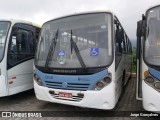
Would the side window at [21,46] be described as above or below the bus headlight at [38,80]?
above

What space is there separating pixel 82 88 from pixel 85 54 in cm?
84

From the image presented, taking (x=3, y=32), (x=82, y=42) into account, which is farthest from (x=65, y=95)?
(x=3, y=32)

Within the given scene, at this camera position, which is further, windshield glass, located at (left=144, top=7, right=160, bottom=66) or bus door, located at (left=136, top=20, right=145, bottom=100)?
bus door, located at (left=136, top=20, right=145, bottom=100)

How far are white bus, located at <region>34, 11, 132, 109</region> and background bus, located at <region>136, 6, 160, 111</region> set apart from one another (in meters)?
0.65

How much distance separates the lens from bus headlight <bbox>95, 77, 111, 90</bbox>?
535cm

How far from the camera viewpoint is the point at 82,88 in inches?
216

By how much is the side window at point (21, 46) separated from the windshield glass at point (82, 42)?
110 cm

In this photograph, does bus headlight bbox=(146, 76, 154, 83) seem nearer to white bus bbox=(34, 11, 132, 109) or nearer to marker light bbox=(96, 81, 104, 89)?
white bus bbox=(34, 11, 132, 109)

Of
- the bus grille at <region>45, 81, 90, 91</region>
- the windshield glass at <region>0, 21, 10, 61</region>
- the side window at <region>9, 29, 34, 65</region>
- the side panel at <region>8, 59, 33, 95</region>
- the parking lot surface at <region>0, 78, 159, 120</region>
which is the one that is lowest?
the parking lot surface at <region>0, 78, 159, 120</region>

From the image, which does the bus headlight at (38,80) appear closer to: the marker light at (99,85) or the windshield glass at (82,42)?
the windshield glass at (82,42)

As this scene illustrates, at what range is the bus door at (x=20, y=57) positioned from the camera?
6.90m

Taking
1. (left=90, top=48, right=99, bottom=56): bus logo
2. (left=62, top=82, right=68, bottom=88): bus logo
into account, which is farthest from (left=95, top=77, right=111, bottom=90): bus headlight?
(left=62, top=82, right=68, bottom=88): bus logo

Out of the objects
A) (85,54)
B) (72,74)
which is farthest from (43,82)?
(85,54)

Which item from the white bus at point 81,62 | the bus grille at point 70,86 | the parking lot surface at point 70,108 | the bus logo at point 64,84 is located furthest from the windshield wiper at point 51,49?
the parking lot surface at point 70,108
